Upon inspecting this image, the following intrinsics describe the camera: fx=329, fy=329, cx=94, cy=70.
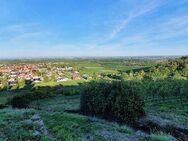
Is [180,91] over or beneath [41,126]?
beneath

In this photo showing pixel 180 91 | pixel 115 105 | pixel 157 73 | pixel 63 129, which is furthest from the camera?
pixel 157 73

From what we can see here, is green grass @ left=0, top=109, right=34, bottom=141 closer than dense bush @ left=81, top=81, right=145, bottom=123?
Yes

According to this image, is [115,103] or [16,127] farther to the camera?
[115,103]

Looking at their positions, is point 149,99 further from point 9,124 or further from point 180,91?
point 9,124

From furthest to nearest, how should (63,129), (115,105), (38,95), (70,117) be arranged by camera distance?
1. (38,95)
2. (115,105)
3. (70,117)
4. (63,129)

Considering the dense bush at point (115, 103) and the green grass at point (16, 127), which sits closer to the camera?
the green grass at point (16, 127)

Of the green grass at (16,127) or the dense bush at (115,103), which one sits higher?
the green grass at (16,127)

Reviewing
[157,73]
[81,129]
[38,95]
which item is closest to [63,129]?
[81,129]

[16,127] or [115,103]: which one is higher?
[16,127]
